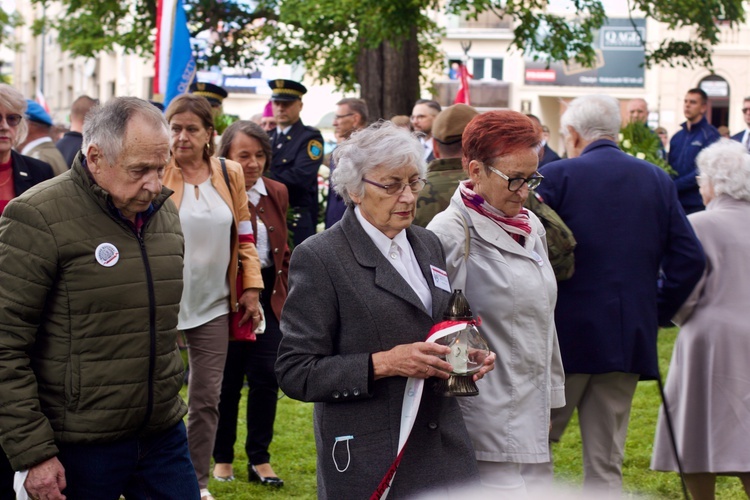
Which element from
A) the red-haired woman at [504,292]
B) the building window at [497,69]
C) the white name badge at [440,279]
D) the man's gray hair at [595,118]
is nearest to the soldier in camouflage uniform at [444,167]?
the man's gray hair at [595,118]

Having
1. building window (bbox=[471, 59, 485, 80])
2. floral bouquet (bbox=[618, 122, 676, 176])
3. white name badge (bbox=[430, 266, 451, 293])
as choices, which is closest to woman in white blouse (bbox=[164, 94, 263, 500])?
white name badge (bbox=[430, 266, 451, 293])

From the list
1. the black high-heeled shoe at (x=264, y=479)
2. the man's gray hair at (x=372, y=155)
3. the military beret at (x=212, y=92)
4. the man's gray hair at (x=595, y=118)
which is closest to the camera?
the man's gray hair at (x=372, y=155)

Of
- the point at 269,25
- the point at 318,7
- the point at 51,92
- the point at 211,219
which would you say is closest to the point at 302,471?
the point at 211,219

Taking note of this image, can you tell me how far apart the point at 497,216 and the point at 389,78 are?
11.7 metres

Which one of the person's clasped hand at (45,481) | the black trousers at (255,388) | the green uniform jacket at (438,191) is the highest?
the green uniform jacket at (438,191)

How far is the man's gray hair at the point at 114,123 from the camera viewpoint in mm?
3607

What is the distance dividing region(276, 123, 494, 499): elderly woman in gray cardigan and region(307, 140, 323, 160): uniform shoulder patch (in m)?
4.71

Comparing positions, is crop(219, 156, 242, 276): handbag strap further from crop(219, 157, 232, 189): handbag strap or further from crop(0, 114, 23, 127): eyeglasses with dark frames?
crop(0, 114, 23, 127): eyeglasses with dark frames

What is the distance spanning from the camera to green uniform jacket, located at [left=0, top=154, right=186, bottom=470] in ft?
11.2

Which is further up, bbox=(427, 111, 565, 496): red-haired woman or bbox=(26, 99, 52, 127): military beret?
bbox=(26, 99, 52, 127): military beret

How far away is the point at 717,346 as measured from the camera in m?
5.47

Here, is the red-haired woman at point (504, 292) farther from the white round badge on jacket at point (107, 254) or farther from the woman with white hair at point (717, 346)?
the woman with white hair at point (717, 346)

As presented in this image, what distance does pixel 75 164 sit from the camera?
3678 millimetres

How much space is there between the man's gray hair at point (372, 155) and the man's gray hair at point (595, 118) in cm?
202
